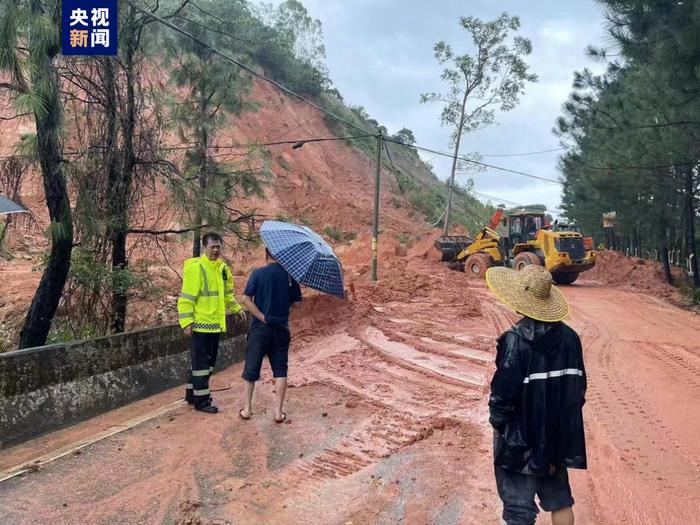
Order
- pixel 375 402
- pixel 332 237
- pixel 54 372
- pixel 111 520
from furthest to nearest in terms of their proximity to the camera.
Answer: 1. pixel 332 237
2. pixel 375 402
3. pixel 54 372
4. pixel 111 520

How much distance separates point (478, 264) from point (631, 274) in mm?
7503

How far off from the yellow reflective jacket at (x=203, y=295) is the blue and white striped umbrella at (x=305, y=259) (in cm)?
68

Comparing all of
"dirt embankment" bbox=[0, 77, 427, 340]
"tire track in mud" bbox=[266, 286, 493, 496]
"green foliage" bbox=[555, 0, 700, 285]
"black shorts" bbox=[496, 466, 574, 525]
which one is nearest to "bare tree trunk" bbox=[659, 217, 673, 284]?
"green foliage" bbox=[555, 0, 700, 285]

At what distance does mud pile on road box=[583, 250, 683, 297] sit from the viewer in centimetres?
2212

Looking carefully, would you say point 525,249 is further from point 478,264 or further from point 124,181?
point 124,181

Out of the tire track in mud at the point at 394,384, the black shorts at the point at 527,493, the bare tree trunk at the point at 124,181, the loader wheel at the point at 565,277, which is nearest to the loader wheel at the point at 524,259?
the loader wheel at the point at 565,277

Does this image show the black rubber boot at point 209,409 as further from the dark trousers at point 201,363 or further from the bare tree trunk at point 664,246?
the bare tree trunk at point 664,246

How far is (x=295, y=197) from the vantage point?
115 ft

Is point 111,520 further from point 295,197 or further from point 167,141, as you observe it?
point 295,197

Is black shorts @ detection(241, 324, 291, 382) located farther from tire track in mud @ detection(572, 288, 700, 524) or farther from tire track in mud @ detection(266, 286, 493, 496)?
tire track in mud @ detection(572, 288, 700, 524)

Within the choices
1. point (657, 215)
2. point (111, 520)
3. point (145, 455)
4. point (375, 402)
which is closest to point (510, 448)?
point (111, 520)

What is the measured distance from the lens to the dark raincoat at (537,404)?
2.83 metres

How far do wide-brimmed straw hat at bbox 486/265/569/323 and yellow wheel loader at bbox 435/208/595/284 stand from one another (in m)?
17.4

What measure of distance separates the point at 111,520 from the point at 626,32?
42.0ft
